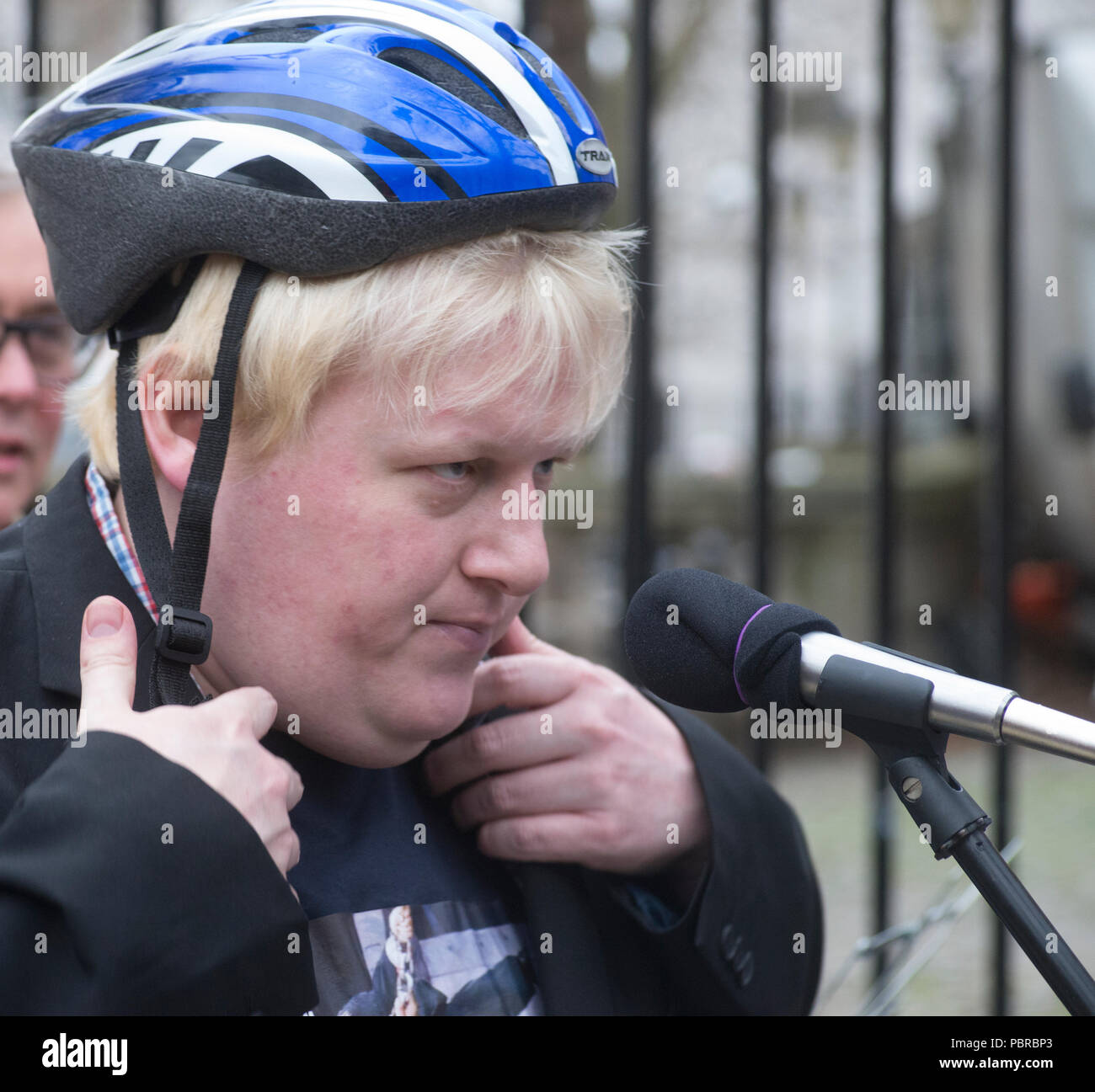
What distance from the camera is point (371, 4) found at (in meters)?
1.47

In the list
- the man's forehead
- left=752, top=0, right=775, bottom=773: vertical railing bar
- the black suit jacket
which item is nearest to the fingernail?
the black suit jacket

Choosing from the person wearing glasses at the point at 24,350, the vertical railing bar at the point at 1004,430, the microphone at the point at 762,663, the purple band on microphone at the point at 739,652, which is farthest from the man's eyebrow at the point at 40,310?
the vertical railing bar at the point at 1004,430

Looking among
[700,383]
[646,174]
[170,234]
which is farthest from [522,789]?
[700,383]

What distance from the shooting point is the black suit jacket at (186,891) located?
1.07 m

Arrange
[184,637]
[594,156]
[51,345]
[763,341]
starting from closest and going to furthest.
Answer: [184,637]
[594,156]
[51,345]
[763,341]

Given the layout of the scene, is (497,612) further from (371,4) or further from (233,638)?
(371,4)

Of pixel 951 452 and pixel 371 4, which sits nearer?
pixel 371 4

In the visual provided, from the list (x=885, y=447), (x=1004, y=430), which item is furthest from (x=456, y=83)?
(x=1004, y=430)

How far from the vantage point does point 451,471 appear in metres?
1.41

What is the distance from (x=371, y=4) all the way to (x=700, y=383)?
1564 cm

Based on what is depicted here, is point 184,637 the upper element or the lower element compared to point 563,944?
upper

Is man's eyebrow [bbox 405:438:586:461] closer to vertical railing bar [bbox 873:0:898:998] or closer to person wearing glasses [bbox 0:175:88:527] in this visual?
person wearing glasses [bbox 0:175:88:527]

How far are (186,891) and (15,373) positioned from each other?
3.92 ft

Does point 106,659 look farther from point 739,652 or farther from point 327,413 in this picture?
point 739,652
